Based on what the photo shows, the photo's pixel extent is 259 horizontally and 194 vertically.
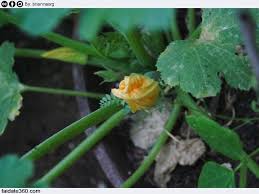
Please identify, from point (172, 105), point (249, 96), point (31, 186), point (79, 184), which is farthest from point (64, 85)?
point (31, 186)

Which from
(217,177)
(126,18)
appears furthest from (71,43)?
(126,18)

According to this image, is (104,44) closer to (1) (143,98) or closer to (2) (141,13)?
(1) (143,98)

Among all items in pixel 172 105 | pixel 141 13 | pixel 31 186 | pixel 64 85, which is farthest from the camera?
pixel 64 85

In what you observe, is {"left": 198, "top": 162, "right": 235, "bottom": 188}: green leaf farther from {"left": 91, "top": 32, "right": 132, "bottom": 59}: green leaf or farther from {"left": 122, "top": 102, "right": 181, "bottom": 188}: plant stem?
{"left": 91, "top": 32, "right": 132, "bottom": 59}: green leaf

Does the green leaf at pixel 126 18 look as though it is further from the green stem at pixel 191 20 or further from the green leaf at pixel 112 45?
the green stem at pixel 191 20

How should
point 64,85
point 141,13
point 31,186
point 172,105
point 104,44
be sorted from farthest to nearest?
point 64,85, point 172,105, point 104,44, point 31,186, point 141,13

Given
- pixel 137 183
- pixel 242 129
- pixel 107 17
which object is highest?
pixel 107 17
